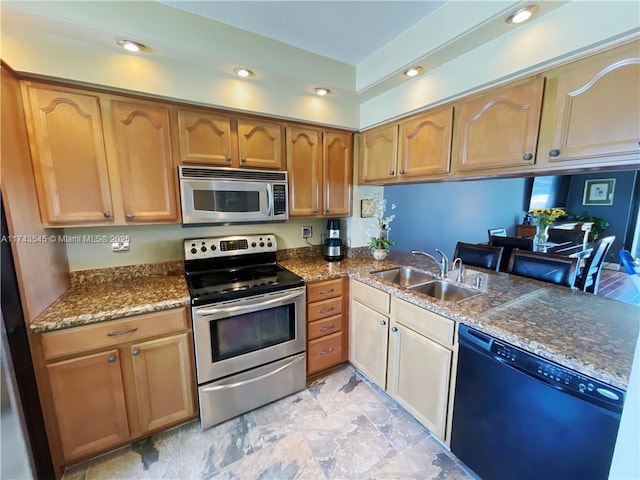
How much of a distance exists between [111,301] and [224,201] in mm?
933

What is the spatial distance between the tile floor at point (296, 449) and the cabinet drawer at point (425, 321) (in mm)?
722

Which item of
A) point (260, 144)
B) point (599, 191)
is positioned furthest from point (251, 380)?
point (599, 191)

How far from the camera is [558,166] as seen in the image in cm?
133

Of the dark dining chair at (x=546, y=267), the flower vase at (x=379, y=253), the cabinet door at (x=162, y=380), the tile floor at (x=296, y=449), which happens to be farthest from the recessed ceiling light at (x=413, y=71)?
the tile floor at (x=296, y=449)

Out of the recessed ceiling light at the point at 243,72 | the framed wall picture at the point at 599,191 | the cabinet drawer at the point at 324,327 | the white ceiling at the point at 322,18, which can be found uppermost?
the white ceiling at the point at 322,18

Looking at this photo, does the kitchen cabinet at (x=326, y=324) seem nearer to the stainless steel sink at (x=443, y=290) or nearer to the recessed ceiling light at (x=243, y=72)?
the stainless steel sink at (x=443, y=290)

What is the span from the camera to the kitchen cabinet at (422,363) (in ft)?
4.83

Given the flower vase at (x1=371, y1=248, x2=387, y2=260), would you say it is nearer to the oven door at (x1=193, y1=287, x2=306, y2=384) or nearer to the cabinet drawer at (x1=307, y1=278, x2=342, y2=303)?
the cabinet drawer at (x1=307, y1=278, x2=342, y2=303)

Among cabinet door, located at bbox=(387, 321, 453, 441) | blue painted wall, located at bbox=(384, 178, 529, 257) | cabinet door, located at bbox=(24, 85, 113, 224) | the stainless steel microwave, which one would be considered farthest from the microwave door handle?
blue painted wall, located at bbox=(384, 178, 529, 257)

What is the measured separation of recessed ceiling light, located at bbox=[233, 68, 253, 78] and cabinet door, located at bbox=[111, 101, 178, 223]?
1.78ft

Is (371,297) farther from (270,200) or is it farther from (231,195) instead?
(231,195)

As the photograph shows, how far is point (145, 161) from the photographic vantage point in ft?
5.57

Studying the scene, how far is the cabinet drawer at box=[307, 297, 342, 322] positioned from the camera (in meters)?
2.05

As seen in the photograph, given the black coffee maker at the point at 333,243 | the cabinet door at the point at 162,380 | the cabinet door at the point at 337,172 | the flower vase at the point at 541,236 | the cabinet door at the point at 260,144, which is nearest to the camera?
the cabinet door at the point at 162,380
